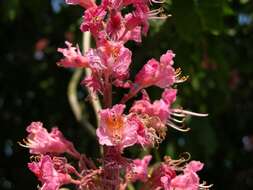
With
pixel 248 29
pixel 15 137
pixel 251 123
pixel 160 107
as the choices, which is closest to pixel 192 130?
pixel 248 29

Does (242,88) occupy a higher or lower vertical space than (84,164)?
lower

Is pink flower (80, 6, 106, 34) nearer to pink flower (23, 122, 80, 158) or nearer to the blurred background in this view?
pink flower (23, 122, 80, 158)

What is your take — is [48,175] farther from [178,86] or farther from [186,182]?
[178,86]

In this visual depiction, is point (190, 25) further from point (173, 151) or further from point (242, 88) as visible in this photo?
Result: point (242, 88)

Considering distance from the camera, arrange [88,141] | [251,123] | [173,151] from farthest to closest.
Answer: [251,123] → [88,141] → [173,151]

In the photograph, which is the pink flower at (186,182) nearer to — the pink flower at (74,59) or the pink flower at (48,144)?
the pink flower at (48,144)

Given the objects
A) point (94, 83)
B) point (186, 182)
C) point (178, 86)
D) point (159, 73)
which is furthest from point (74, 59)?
point (178, 86)
